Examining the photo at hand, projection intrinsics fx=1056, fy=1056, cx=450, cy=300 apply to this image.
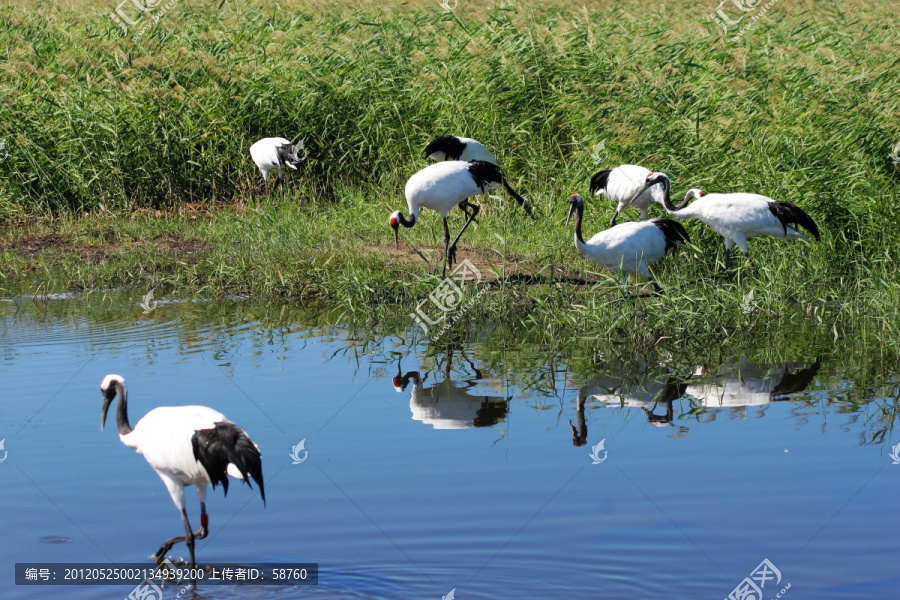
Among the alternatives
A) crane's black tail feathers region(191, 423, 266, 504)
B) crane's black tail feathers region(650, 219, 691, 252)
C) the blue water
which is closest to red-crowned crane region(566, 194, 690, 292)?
crane's black tail feathers region(650, 219, 691, 252)

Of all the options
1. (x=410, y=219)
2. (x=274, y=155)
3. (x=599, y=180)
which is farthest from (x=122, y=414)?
(x=274, y=155)

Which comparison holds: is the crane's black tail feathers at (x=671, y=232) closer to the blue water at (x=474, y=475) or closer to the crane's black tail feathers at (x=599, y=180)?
the crane's black tail feathers at (x=599, y=180)

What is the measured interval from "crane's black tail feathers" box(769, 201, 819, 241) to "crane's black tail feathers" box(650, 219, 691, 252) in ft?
2.45

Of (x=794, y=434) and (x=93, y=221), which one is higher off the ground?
(x=93, y=221)

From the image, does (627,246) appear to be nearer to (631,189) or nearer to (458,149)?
(631,189)

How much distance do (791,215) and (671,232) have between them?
3.10 ft

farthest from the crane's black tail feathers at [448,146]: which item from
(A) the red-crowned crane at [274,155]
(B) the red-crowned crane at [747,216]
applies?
(B) the red-crowned crane at [747,216]

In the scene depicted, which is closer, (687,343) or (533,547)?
(533,547)

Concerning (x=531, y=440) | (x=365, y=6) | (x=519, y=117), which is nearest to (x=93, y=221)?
(x=519, y=117)

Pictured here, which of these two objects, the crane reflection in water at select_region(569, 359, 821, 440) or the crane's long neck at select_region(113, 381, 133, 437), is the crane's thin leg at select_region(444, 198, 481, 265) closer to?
the crane reflection in water at select_region(569, 359, 821, 440)

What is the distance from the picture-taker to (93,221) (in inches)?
455

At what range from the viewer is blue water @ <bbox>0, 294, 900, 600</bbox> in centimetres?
412

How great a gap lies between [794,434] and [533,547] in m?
1.98

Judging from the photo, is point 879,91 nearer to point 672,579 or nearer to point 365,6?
point 672,579
